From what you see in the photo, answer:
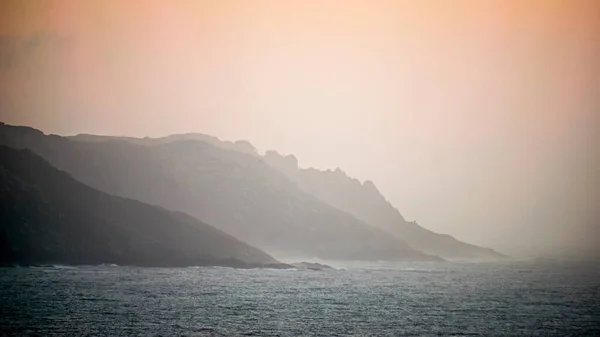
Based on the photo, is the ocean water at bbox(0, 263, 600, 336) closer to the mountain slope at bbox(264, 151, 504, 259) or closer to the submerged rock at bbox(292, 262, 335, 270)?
the submerged rock at bbox(292, 262, 335, 270)

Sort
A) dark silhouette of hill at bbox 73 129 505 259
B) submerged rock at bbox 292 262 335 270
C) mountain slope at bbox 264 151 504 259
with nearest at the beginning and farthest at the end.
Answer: dark silhouette of hill at bbox 73 129 505 259 → mountain slope at bbox 264 151 504 259 → submerged rock at bbox 292 262 335 270

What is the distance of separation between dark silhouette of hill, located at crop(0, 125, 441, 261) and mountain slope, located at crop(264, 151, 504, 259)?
59 centimetres

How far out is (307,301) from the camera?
34.9 metres

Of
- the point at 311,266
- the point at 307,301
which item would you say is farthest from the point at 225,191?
the point at 307,301

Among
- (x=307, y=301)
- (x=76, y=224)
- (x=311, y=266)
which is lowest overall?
(x=307, y=301)

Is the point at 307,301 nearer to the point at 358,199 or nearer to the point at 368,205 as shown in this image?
the point at 368,205

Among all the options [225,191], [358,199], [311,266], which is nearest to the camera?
[225,191]

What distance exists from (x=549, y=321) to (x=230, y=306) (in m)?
15.4

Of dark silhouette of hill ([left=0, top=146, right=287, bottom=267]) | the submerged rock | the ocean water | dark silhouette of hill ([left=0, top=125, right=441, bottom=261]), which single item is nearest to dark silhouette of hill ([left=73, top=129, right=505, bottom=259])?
dark silhouette of hill ([left=0, top=125, right=441, bottom=261])

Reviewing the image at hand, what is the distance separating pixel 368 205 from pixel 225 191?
9035 mm

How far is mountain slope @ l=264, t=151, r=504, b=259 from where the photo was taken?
40.4 metres

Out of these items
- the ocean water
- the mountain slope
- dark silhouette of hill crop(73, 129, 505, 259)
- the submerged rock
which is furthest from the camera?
the submerged rock

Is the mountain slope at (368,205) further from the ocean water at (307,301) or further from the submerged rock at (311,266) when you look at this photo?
the submerged rock at (311,266)

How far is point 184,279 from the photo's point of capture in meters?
38.5
